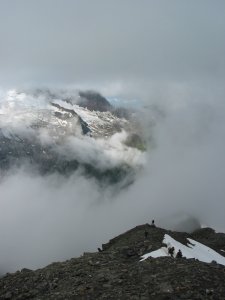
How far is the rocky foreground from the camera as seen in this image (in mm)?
33312

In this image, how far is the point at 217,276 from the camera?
120ft

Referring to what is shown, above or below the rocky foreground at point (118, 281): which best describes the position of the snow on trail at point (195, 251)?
above

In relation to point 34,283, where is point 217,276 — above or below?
below

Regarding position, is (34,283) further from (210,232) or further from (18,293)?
(210,232)

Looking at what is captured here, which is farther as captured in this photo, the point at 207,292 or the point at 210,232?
the point at 210,232

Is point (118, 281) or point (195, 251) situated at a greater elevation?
point (195, 251)

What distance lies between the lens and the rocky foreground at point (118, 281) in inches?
1312

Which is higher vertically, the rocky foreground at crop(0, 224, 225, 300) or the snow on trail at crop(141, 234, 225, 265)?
the snow on trail at crop(141, 234, 225, 265)

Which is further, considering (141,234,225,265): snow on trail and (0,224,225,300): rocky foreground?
(141,234,225,265): snow on trail

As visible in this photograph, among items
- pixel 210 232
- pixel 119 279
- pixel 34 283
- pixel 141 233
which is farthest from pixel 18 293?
pixel 210 232

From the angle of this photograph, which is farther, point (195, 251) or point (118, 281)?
point (195, 251)

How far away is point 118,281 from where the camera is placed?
121 feet

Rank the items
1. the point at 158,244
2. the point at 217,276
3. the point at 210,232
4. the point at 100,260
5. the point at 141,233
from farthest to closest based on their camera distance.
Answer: the point at 210,232 → the point at 141,233 → the point at 158,244 → the point at 100,260 → the point at 217,276

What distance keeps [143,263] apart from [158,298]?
30.7 feet
